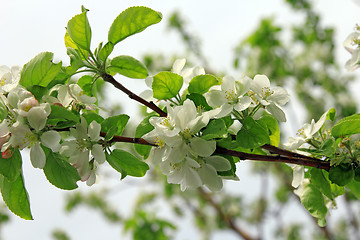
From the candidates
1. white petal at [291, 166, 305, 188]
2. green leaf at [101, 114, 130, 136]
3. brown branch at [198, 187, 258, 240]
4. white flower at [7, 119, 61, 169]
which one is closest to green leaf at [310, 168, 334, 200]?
white petal at [291, 166, 305, 188]

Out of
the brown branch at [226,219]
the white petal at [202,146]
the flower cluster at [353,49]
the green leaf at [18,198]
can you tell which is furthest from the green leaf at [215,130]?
the brown branch at [226,219]

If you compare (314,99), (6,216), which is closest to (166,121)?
(6,216)

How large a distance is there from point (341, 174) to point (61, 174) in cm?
47

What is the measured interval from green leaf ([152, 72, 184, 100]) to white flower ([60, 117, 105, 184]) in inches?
4.8

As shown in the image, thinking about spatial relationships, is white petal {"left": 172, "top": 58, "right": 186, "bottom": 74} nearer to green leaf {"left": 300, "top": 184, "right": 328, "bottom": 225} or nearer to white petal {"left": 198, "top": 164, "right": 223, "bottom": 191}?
white petal {"left": 198, "top": 164, "right": 223, "bottom": 191}

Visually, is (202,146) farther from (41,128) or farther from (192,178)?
(41,128)

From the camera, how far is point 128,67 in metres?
0.71

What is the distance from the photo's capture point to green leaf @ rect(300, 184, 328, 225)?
0.73 m

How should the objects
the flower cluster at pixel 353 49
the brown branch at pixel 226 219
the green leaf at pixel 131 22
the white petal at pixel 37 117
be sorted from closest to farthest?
the white petal at pixel 37 117 < the green leaf at pixel 131 22 < the flower cluster at pixel 353 49 < the brown branch at pixel 226 219

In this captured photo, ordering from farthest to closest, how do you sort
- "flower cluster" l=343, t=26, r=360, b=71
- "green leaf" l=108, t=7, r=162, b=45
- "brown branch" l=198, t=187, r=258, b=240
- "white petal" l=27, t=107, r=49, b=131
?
1. "brown branch" l=198, t=187, r=258, b=240
2. "flower cluster" l=343, t=26, r=360, b=71
3. "green leaf" l=108, t=7, r=162, b=45
4. "white petal" l=27, t=107, r=49, b=131

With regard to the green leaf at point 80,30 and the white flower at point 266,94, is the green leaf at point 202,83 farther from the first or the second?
the green leaf at point 80,30

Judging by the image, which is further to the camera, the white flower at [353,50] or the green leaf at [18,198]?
the white flower at [353,50]

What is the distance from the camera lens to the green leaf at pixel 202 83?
644 mm

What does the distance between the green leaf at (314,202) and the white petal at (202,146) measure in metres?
0.28
